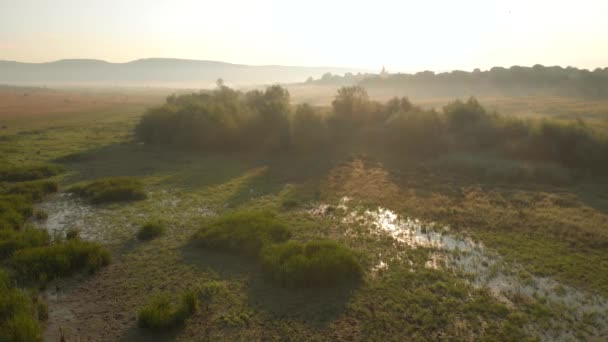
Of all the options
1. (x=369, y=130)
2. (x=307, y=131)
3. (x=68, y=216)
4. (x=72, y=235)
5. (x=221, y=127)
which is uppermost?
(x=221, y=127)

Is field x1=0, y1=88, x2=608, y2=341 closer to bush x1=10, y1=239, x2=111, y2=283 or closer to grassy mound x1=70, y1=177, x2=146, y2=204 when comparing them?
bush x1=10, y1=239, x2=111, y2=283

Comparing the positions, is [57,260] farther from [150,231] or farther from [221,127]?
[221,127]

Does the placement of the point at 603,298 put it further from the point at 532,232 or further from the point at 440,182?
the point at 440,182

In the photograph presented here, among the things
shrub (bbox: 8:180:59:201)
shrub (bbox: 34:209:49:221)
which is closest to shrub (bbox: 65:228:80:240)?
shrub (bbox: 34:209:49:221)

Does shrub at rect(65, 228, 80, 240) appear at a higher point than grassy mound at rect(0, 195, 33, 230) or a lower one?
lower

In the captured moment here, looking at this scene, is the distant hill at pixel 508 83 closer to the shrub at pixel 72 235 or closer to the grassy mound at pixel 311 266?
the grassy mound at pixel 311 266

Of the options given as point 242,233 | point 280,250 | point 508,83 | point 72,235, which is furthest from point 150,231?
point 508,83

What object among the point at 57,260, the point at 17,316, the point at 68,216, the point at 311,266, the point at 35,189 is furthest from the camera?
the point at 35,189
